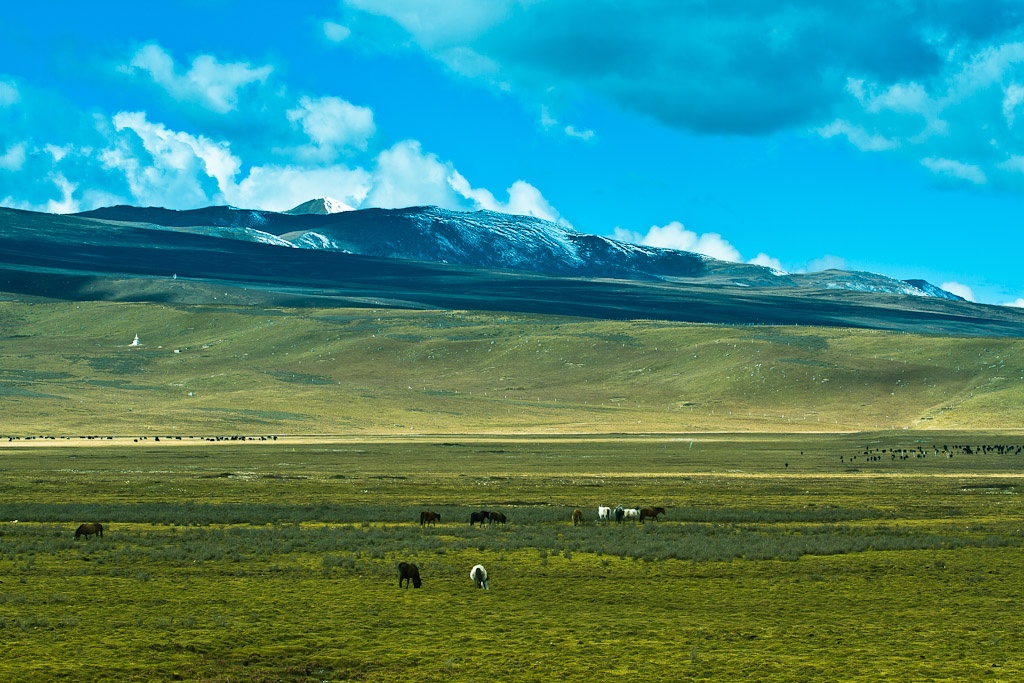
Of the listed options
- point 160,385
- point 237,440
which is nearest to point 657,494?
point 237,440

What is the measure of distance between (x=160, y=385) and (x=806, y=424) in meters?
104

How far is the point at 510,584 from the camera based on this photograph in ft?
96.7

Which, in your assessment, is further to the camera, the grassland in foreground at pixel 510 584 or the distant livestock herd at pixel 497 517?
the distant livestock herd at pixel 497 517

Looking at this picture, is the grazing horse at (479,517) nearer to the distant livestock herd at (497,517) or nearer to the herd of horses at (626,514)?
the distant livestock herd at (497,517)

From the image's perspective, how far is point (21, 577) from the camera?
29.2m

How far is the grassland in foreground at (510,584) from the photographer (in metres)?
21.2

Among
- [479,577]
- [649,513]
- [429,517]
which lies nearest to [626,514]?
[649,513]

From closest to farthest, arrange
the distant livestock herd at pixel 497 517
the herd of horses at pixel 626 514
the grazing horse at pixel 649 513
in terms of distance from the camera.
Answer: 1. the distant livestock herd at pixel 497 517
2. the herd of horses at pixel 626 514
3. the grazing horse at pixel 649 513

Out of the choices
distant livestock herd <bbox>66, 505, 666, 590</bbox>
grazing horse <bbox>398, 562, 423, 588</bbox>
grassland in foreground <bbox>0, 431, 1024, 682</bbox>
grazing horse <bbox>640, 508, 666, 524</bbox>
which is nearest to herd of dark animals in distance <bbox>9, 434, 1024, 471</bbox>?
grassland in foreground <bbox>0, 431, 1024, 682</bbox>

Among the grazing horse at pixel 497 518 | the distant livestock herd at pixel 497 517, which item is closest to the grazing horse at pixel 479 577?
the distant livestock herd at pixel 497 517

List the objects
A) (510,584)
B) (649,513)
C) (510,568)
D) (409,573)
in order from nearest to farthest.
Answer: (409,573) → (510,584) → (510,568) → (649,513)

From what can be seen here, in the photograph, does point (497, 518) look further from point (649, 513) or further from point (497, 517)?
point (649, 513)

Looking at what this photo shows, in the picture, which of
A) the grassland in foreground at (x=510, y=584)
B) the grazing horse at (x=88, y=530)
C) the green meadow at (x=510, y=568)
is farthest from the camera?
the grazing horse at (x=88, y=530)

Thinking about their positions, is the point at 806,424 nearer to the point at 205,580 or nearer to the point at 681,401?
the point at 681,401
